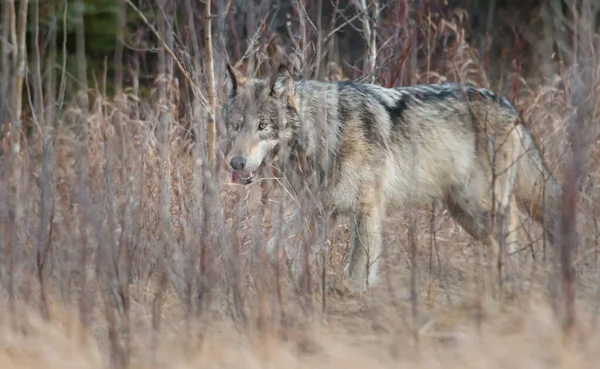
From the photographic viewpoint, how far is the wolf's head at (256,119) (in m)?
5.04

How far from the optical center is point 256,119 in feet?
16.9

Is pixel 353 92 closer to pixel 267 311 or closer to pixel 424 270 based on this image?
pixel 424 270

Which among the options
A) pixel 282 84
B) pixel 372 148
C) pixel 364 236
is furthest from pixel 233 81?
pixel 364 236

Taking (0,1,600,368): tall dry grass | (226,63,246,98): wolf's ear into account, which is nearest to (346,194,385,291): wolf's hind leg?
(0,1,600,368): tall dry grass

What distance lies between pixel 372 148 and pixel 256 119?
0.76m

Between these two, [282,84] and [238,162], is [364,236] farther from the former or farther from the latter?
[282,84]

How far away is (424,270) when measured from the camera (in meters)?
5.07

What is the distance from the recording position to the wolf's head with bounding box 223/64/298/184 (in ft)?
16.5

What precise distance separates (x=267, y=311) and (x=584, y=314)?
1416 mm

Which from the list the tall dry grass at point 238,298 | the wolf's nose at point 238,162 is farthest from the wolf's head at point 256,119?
the tall dry grass at point 238,298

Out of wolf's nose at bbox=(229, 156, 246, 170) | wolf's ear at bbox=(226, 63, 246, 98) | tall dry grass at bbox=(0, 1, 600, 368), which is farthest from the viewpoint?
wolf's ear at bbox=(226, 63, 246, 98)

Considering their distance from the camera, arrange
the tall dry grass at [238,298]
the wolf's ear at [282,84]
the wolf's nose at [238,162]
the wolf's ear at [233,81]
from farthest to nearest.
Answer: the wolf's ear at [233,81]
the wolf's ear at [282,84]
the wolf's nose at [238,162]
the tall dry grass at [238,298]

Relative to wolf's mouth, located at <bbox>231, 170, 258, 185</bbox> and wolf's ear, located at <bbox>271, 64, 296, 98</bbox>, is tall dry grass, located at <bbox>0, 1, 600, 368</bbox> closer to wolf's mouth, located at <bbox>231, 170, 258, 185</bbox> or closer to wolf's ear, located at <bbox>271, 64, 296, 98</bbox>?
wolf's mouth, located at <bbox>231, 170, 258, 185</bbox>

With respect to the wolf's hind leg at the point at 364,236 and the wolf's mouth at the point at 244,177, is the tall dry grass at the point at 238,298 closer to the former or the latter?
the wolf's hind leg at the point at 364,236
